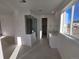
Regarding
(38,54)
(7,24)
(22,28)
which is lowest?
(38,54)

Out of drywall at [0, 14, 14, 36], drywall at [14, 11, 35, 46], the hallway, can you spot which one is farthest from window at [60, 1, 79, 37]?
drywall at [0, 14, 14, 36]

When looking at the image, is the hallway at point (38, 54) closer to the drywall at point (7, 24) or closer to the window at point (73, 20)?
the window at point (73, 20)

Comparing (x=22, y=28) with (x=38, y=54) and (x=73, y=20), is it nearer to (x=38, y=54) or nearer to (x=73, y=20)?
(x=38, y=54)

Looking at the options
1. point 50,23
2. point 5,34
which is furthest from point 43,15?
point 5,34

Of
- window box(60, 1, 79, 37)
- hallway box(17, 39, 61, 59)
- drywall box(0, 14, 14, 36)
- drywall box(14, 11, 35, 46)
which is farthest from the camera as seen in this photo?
drywall box(0, 14, 14, 36)

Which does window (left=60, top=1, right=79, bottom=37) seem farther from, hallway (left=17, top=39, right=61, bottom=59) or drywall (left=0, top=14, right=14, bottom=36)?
drywall (left=0, top=14, right=14, bottom=36)

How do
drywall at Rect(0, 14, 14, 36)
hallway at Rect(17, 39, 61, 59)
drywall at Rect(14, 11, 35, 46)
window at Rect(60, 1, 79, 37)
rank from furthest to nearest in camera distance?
1. drywall at Rect(0, 14, 14, 36)
2. drywall at Rect(14, 11, 35, 46)
3. hallway at Rect(17, 39, 61, 59)
4. window at Rect(60, 1, 79, 37)

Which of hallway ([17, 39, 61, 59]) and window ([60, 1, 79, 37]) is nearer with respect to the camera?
window ([60, 1, 79, 37])

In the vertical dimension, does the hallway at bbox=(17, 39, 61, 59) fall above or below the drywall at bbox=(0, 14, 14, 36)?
below

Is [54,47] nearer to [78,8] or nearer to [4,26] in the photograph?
[78,8]

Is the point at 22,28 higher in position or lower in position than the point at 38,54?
higher

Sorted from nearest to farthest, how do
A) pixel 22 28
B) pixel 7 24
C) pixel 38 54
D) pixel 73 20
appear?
1. pixel 73 20
2. pixel 38 54
3. pixel 22 28
4. pixel 7 24

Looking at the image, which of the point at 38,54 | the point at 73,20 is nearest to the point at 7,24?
the point at 38,54

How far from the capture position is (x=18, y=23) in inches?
182
